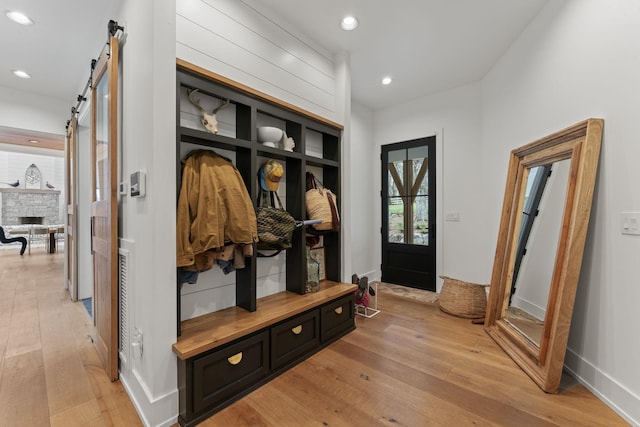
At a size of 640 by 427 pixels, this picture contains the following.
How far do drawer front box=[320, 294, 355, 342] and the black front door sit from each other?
1859 millimetres

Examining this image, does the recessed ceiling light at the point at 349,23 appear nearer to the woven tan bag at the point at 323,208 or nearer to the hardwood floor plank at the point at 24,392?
the woven tan bag at the point at 323,208

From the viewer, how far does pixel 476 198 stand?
371 cm

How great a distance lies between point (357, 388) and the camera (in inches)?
71.5

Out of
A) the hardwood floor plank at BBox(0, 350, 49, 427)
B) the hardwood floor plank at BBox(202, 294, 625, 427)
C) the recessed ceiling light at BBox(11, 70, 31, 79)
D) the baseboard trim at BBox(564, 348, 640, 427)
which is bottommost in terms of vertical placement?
the hardwood floor plank at BBox(0, 350, 49, 427)

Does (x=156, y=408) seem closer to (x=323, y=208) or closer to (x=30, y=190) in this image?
(x=323, y=208)

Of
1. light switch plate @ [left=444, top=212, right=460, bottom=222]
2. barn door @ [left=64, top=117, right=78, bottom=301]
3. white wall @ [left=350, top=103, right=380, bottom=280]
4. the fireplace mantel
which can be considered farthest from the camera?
the fireplace mantel

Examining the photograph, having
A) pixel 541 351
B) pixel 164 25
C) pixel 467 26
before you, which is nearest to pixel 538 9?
pixel 467 26

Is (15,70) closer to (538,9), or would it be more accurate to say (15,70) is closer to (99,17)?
(99,17)

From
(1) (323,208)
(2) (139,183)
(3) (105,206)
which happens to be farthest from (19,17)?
(1) (323,208)

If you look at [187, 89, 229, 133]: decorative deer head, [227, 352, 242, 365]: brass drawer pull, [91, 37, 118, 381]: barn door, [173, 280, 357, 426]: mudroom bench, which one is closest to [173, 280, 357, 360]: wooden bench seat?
[173, 280, 357, 426]: mudroom bench

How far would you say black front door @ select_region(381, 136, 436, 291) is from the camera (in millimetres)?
4078

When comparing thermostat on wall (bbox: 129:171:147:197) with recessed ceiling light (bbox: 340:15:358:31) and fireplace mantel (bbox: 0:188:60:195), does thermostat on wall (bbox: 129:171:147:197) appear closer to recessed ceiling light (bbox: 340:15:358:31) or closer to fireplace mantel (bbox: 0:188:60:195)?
recessed ceiling light (bbox: 340:15:358:31)

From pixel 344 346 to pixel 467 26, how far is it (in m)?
3.23

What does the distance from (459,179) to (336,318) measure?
266 cm
